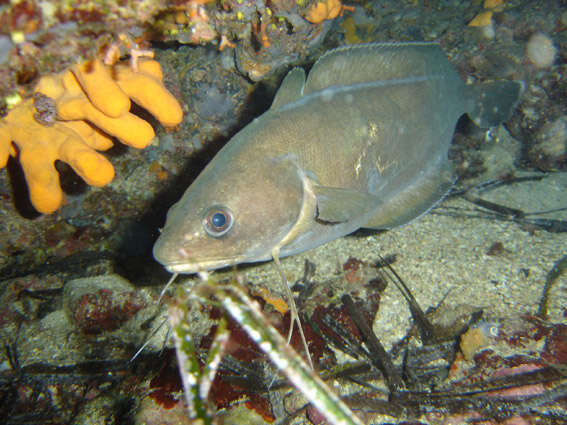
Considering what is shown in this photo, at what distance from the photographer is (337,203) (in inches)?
99.6

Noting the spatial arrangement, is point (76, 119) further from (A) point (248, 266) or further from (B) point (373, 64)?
(B) point (373, 64)

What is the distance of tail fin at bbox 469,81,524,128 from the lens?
420 centimetres

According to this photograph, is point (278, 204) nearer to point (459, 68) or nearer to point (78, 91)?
point (78, 91)

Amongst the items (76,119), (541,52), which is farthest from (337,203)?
(541,52)

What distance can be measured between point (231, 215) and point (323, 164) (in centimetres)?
92

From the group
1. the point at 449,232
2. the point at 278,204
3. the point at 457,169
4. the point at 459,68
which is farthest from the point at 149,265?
the point at 459,68

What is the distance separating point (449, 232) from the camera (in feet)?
15.0

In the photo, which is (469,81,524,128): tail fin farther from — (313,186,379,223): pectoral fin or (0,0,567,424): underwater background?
(313,186,379,223): pectoral fin

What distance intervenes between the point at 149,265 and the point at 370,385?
350cm

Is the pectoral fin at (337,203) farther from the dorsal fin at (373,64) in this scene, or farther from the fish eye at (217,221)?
the dorsal fin at (373,64)

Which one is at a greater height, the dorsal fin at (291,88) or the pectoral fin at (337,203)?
the dorsal fin at (291,88)

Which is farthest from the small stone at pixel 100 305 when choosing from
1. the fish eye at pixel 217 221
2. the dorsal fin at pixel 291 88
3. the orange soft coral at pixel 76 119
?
the dorsal fin at pixel 291 88

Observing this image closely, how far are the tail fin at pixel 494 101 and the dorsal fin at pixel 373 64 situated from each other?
3.58 feet

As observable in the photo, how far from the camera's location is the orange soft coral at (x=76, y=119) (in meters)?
2.42
